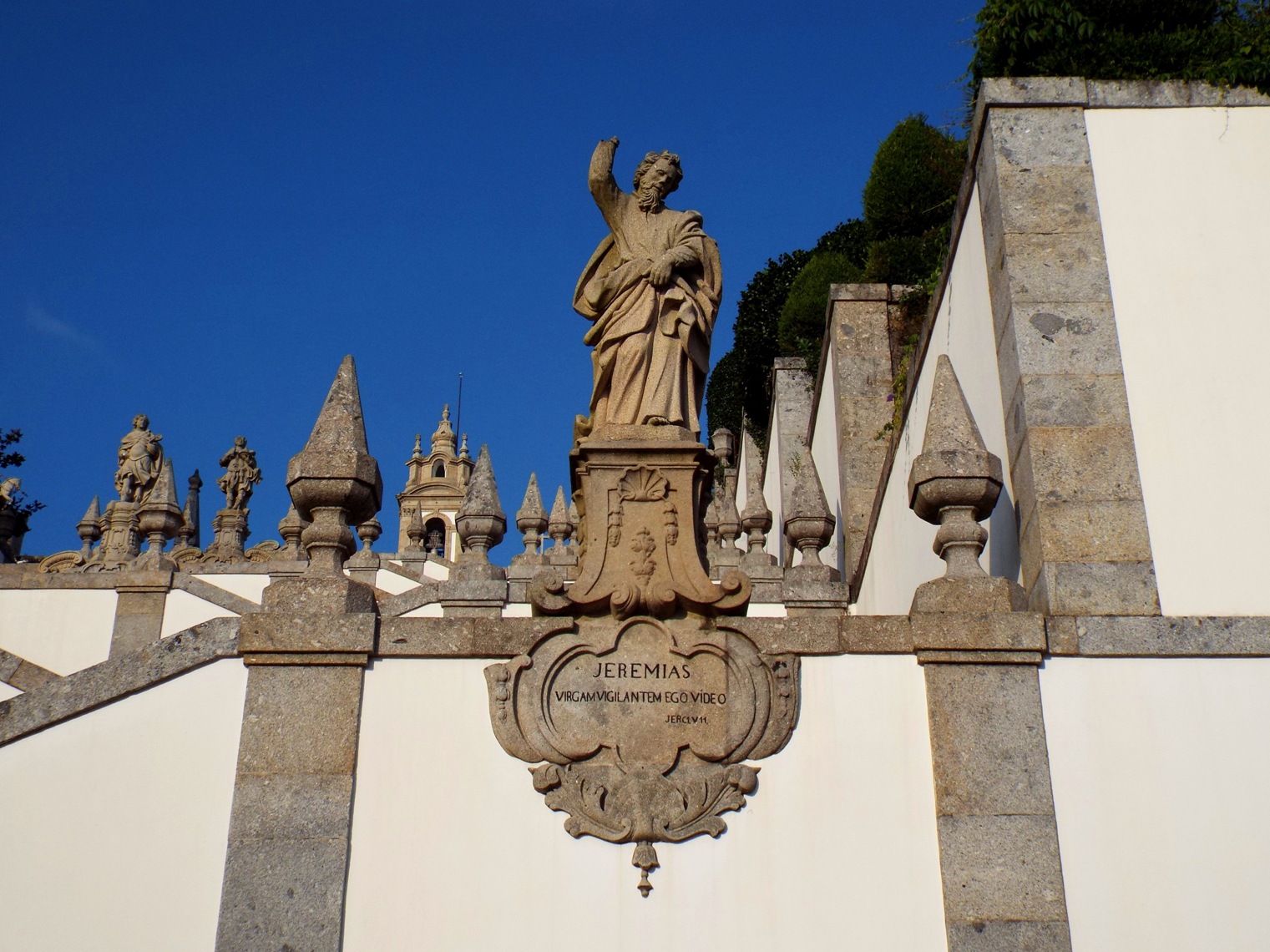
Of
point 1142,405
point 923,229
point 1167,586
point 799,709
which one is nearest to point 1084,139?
point 1142,405

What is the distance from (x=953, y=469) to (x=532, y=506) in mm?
7981

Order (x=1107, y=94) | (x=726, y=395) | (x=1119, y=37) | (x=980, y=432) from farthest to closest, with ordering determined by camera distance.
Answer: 1. (x=726, y=395)
2. (x=1119, y=37)
3. (x=980, y=432)
4. (x=1107, y=94)

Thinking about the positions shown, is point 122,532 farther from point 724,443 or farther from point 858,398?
point 858,398

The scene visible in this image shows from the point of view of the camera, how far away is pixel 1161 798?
618cm

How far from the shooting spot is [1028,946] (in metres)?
5.88

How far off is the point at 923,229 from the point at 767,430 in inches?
264

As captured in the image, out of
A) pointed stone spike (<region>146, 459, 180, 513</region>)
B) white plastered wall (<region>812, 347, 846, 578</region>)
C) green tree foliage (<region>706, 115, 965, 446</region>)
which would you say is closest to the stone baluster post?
white plastered wall (<region>812, 347, 846, 578</region>)

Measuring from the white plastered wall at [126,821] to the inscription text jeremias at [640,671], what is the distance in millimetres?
1919

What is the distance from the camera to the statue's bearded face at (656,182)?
25.9 feet

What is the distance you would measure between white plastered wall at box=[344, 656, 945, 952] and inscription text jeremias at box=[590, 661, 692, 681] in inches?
24.7

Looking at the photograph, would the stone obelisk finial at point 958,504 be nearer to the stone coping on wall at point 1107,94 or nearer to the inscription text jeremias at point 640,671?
the inscription text jeremias at point 640,671

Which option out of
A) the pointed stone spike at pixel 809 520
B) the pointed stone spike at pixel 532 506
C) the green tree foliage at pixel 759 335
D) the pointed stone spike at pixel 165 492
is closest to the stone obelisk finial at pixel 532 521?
the pointed stone spike at pixel 532 506

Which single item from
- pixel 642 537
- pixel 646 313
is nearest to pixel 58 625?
pixel 646 313

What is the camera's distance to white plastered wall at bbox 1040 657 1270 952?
5957mm
